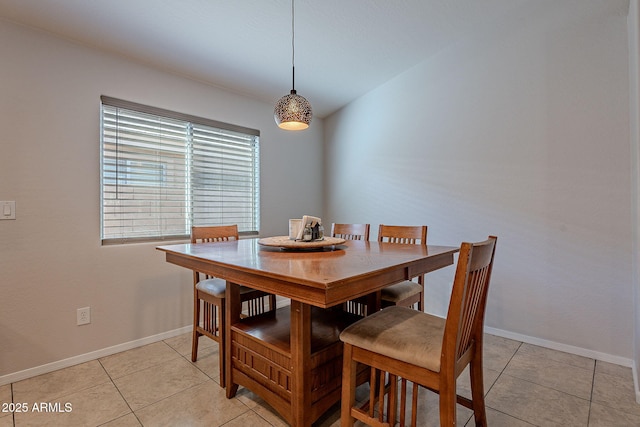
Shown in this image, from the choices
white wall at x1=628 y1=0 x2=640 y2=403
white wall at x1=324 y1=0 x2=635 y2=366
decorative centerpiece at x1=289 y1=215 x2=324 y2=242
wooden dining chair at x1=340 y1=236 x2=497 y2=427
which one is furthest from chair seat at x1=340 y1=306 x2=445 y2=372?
white wall at x1=324 y1=0 x2=635 y2=366

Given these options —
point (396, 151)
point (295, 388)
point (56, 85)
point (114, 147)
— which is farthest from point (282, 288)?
point (396, 151)

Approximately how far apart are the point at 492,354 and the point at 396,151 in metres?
1.97

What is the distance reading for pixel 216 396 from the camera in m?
1.74

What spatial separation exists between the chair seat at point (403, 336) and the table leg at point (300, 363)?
0.55ft

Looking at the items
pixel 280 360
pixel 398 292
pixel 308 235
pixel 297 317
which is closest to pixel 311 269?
pixel 297 317

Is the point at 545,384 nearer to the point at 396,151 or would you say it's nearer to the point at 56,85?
the point at 396,151

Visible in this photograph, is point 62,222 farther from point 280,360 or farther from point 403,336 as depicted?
point 403,336

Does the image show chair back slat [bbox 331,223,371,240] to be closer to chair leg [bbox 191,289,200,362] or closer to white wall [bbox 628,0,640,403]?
chair leg [bbox 191,289,200,362]

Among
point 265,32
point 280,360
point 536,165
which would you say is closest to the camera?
point 280,360

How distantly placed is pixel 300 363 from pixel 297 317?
0.20m

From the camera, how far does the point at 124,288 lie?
231 centimetres

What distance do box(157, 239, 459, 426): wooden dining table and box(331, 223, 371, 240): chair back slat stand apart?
2.68 feet

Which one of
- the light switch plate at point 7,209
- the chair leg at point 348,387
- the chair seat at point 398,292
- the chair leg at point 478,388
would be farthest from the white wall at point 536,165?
the light switch plate at point 7,209

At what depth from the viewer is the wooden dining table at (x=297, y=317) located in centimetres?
105
